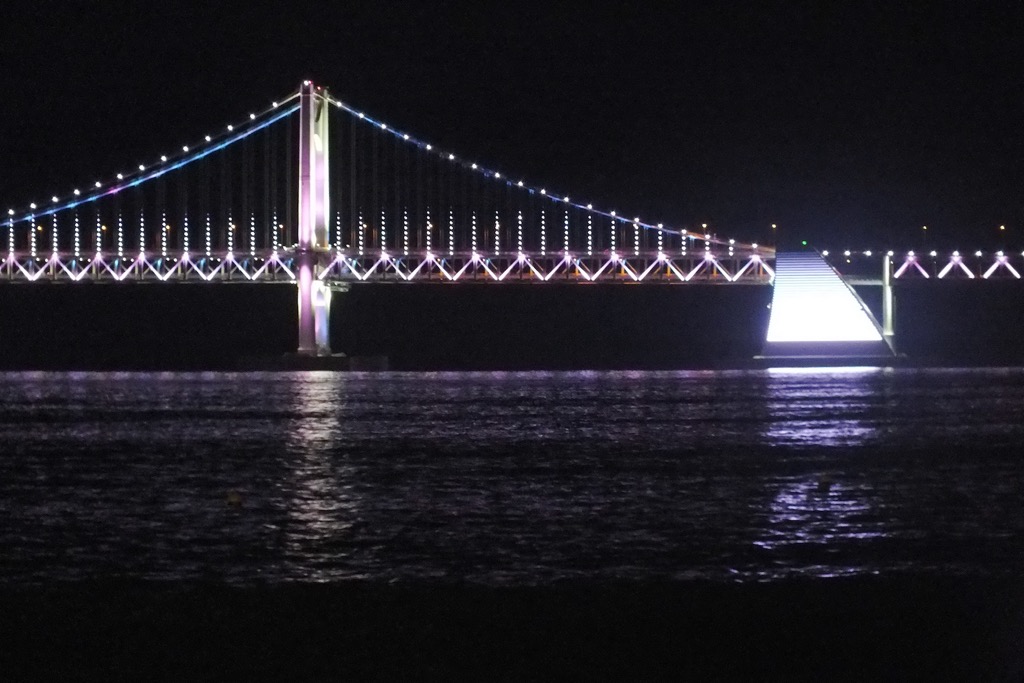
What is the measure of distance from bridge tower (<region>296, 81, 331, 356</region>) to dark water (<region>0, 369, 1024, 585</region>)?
16.5 meters

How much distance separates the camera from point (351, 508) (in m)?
9.41

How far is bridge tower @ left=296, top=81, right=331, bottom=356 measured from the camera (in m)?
39.4

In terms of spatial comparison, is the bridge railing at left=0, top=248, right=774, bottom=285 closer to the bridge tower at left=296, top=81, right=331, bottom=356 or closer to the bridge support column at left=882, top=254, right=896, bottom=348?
the bridge tower at left=296, top=81, right=331, bottom=356

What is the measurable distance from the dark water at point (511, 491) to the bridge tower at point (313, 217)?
54.2 ft

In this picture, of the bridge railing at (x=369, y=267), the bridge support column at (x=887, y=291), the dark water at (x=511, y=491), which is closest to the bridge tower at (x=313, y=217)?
the bridge railing at (x=369, y=267)

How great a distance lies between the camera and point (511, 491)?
10.4m

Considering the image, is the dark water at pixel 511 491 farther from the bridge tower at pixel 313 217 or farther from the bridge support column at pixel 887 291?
the bridge support column at pixel 887 291

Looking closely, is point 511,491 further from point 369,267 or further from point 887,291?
point 887,291

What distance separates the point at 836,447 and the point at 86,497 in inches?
279

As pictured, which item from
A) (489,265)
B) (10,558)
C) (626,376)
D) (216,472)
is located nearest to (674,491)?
(216,472)

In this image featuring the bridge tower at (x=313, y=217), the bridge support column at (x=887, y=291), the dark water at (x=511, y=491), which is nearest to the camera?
the dark water at (x=511, y=491)

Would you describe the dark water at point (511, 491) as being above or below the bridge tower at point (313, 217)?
below

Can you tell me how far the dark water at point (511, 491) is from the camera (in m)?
7.18

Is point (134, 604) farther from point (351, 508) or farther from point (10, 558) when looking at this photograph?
point (351, 508)
